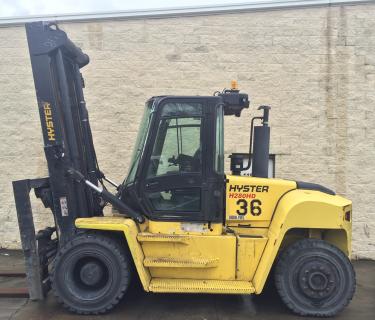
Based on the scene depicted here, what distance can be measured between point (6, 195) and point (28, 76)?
2.44 metres

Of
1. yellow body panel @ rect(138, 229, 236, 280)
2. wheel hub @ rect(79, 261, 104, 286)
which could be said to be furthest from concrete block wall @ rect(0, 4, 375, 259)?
wheel hub @ rect(79, 261, 104, 286)

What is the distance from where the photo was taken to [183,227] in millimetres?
5156

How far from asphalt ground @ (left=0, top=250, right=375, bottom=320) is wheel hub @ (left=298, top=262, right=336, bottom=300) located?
32 centimetres

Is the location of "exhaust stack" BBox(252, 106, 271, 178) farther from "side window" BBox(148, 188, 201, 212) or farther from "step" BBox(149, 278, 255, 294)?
Answer: "step" BBox(149, 278, 255, 294)

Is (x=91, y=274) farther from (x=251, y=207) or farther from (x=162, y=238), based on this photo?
(x=251, y=207)

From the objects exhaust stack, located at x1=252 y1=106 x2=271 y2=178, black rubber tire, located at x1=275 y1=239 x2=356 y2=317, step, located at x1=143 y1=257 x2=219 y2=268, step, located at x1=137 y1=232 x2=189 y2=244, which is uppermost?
exhaust stack, located at x1=252 y1=106 x2=271 y2=178

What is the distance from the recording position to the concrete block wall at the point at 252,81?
8.26 meters

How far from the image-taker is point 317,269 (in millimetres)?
5051

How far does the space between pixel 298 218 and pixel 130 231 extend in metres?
1.93

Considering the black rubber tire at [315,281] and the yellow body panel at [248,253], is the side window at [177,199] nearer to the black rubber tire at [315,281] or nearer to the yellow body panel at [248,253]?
the yellow body panel at [248,253]

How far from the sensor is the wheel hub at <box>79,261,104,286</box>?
5.01 meters

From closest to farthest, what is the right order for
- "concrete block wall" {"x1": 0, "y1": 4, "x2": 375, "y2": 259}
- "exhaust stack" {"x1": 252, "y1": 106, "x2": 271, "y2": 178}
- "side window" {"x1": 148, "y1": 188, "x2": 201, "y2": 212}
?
"side window" {"x1": 148, "y1": 188, "x2": 201, "y2": 212}, "exhaust stack" {"x1": 252, "y1": 106, "x2": 271, "y2": 178}, "concrete block wall" {"x1": 0, "y1": 4, "x2": 375, "y2": 259}

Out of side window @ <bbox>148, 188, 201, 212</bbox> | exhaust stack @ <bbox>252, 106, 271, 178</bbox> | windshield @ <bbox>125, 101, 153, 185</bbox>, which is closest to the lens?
side window @ <bbox>148, 188, 201, 212</bbox>

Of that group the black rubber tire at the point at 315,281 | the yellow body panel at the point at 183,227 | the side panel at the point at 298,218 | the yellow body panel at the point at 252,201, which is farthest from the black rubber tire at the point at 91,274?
the black rubber tire at the point at 315,281
